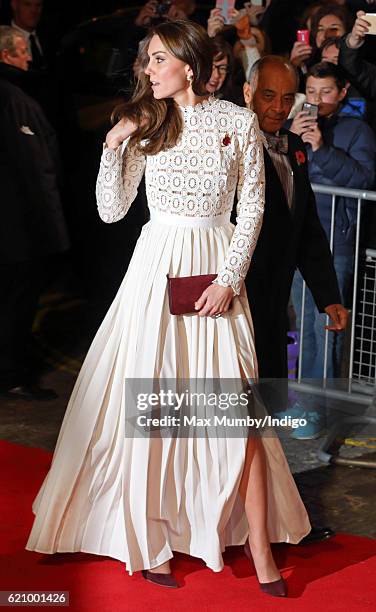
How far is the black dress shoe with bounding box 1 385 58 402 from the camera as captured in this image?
6.48m

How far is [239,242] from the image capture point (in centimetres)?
425

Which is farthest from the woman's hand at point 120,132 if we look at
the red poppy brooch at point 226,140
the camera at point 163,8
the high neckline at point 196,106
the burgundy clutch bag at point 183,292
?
the camera at point 163,8

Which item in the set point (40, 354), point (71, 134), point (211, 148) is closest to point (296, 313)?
point (40, 354)

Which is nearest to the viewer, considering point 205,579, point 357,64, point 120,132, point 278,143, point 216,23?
point 120,132

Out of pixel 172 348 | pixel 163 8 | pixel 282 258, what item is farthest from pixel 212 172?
pixel 163 8

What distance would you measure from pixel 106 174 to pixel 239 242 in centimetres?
53

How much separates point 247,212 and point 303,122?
1.93 m

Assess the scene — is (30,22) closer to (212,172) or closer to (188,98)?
(188,98)

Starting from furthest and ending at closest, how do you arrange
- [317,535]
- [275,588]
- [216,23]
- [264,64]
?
[216,23] < [264,64] < [317,535] < [275,588]

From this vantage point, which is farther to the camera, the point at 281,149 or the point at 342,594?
the point at 281,149

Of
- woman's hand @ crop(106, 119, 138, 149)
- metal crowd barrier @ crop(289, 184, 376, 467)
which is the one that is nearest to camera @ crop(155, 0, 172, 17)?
metal crowd barrier @ crop(289, 184, 376, 467)

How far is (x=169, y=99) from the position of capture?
4.27 m

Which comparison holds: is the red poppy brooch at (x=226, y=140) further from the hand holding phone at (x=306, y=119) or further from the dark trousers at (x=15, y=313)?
the dark trousers at (x=15, y=313)

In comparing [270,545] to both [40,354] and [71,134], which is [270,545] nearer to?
[40,354]
